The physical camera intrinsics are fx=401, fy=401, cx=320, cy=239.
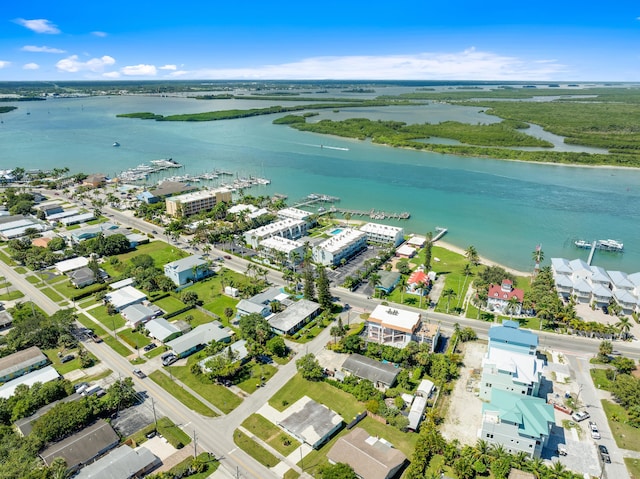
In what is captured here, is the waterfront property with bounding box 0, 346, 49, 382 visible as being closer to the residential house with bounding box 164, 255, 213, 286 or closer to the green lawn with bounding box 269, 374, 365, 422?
the residential house with bounding box 164, 255, 213, 286

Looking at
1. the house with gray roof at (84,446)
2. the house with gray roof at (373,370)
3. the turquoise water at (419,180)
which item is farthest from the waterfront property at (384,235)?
the house with gray roof at (84,446)

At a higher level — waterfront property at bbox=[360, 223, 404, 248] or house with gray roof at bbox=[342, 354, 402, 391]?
waterfront property at bbox=[360, 223, 404, 248]

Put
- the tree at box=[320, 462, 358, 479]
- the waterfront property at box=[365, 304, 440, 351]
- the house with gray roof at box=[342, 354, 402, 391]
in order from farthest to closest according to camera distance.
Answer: the waterfront property at box=[365, 304, 440, 351] < the house with gray roof at box=[342, 354, 402, 391] < the tree at box=[320, 462, 358, 479]

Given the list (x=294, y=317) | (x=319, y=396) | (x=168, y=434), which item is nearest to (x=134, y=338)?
(x=168, y=434)

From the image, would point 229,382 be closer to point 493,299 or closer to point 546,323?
point 493,299

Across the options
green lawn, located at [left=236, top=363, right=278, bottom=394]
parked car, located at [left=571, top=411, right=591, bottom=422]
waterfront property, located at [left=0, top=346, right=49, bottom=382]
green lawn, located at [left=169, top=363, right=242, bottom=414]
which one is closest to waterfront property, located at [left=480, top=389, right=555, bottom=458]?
parked car, located at [left=571, top=411, right=591, bottom=422]

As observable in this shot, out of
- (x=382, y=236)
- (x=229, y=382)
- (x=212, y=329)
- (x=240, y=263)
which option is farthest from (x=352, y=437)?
(x=382, y=236)

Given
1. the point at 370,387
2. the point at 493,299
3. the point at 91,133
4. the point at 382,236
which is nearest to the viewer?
the point at 370,387
